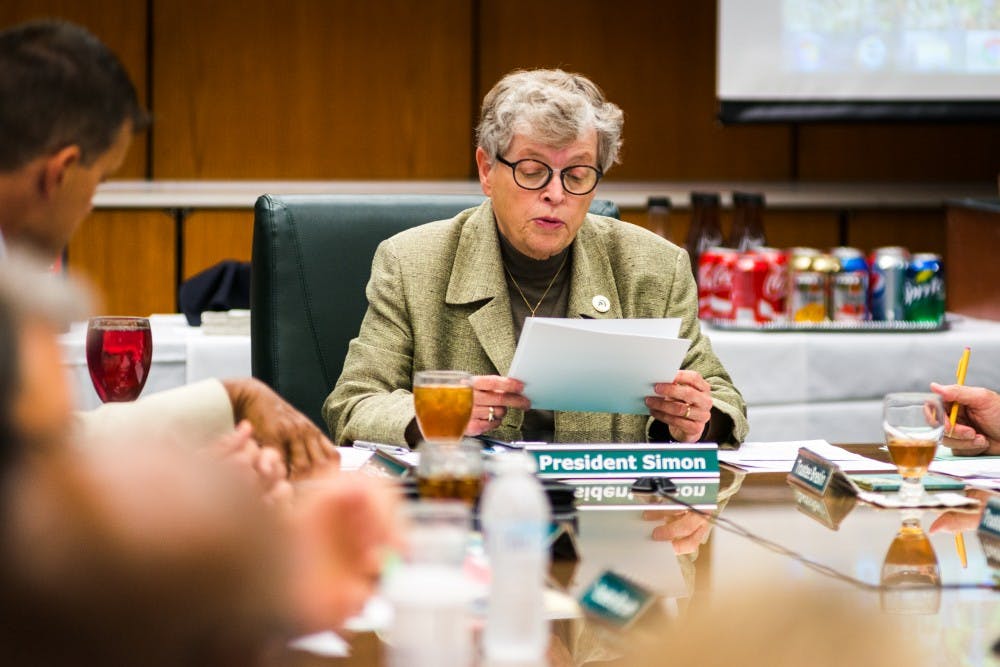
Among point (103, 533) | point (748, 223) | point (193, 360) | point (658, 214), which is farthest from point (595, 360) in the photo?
point (748, 223)

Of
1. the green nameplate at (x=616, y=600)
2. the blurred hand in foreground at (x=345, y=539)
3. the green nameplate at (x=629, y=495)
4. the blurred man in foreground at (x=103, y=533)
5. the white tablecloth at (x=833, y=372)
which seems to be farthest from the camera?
the white tablecloth at (x=833, y=372)

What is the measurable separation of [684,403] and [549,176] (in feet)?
1.62

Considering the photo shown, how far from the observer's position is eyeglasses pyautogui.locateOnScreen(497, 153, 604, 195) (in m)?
2.08

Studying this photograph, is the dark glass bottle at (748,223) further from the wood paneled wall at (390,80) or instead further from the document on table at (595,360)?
the document on table at (595,360)

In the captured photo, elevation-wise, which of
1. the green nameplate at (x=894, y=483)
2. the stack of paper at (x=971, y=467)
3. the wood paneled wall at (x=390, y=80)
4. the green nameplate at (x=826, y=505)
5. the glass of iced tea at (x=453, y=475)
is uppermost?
the wood paneled wall at (x=390, y=80)

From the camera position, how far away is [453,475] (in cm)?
123

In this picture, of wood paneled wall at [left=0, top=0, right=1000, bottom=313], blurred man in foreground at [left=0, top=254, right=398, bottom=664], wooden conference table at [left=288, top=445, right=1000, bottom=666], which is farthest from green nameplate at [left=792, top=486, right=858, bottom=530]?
wood paneled wall at [left=0, top=0, right=1000, bottom=313]

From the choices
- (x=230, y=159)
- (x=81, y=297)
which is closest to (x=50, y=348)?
(x=81, y=297)

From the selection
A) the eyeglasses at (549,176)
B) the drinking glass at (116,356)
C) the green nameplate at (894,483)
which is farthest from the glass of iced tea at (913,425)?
the drinking glass at (116,356)

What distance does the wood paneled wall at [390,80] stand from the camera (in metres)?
4.96

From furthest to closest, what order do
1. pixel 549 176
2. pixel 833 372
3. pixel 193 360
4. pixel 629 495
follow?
pixel 833 372 → pixel 193 360 → pixel 549 176 → pixel 629 495

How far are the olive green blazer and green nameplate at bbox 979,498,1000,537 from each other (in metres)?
0.62

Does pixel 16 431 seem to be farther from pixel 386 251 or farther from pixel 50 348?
pixel 386 251

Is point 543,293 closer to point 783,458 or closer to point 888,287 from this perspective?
point 783,458
